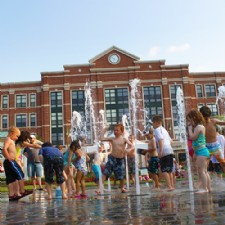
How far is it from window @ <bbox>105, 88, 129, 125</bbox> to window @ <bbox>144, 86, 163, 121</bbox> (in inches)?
114

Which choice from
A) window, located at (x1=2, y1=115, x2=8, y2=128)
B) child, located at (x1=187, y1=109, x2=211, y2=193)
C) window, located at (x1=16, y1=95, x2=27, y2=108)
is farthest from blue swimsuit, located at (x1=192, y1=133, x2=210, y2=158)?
window, located at (x1=2, y1=115, x2=8, y2=128)

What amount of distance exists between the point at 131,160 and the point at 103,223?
30.0 feet

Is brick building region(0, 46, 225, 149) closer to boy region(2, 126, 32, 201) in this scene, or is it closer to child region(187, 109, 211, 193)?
boy region(2, 126, 32, 201)

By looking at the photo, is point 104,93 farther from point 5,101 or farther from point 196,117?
point 196,117

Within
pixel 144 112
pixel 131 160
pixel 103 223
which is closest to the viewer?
pixel 103 223

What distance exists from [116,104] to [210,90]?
46.2ft

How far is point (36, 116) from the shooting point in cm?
4578

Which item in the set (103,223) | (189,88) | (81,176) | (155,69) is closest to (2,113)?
(155,69)

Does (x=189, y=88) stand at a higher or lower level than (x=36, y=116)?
higher

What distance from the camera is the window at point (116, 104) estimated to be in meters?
45.4

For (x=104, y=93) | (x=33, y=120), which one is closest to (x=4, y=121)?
(x=33, y=120)

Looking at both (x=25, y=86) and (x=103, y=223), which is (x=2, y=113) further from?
(x=103, y=223)

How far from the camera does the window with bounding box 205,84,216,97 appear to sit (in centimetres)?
4684

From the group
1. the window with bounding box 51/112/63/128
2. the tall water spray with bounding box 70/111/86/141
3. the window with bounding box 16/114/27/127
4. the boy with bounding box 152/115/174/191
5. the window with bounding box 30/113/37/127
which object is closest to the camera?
the boy with bounding box 152/115/174/191
